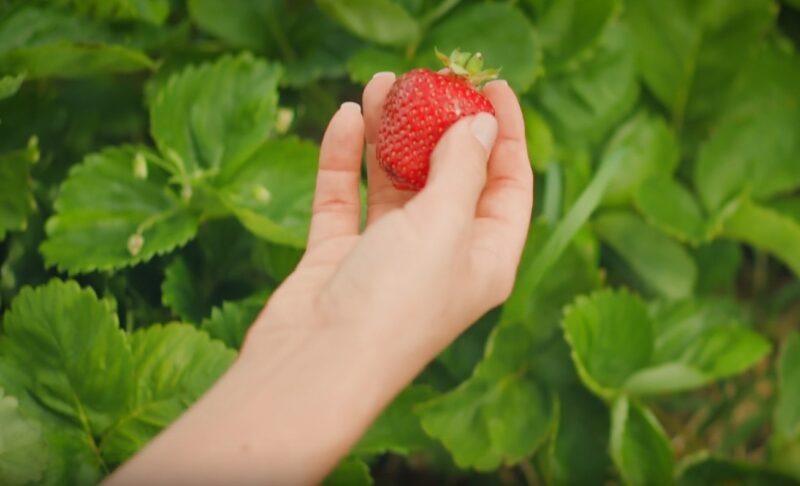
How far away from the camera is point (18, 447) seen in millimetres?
748

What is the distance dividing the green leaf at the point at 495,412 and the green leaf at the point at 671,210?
246 millimetres

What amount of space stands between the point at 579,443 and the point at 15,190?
2.42 feet

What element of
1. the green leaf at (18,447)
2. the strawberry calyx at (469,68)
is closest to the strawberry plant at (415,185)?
the green leaf at (18,447)

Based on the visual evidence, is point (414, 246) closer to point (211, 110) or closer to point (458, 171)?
point (458, 171)

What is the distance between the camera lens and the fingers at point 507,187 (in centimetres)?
76

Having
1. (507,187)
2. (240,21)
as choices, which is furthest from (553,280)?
(240,21)

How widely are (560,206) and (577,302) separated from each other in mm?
159

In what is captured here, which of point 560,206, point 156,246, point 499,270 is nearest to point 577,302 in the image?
point 560,206

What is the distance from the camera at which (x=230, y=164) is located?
0.94 m

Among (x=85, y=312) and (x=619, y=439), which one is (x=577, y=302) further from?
(x=85, y=312)

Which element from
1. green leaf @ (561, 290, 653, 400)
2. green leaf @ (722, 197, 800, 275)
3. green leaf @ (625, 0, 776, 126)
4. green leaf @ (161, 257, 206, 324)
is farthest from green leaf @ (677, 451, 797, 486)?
green leaf @ (161, 257, 206, 324)

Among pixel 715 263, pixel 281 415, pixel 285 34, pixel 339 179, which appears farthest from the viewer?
pixel 715 263

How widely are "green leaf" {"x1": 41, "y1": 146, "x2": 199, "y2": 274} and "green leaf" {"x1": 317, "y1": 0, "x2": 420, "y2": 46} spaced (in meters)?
0.28

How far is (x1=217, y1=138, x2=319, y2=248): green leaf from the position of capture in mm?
919
